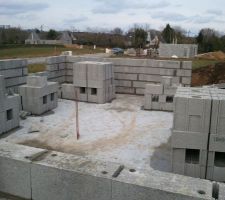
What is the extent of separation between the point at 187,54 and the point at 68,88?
2460 cm

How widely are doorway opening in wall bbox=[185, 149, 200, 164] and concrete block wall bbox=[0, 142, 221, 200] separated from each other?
3140mm

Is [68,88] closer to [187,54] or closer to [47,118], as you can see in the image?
[47,118]

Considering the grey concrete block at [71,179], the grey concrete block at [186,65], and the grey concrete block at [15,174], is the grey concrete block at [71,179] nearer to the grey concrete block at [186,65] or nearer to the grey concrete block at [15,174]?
the grey concrete block at [15,174]

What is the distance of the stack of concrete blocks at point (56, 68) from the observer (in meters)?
16.7

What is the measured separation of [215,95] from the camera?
7211 millimetres

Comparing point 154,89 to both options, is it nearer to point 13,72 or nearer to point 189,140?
point 13,72

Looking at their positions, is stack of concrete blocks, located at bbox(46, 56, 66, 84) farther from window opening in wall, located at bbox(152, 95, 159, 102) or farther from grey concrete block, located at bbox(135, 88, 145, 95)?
window opening in wall, located at bbox(152, 95, 159, 102)

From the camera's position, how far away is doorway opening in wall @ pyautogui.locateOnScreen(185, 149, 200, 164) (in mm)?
7402

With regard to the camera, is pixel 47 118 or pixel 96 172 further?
pixel 47 118

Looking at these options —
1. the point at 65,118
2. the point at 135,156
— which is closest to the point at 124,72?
the point at 65,118

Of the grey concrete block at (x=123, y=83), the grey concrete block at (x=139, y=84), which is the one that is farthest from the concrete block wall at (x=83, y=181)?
the grey concrete block at (x=123, y=83)

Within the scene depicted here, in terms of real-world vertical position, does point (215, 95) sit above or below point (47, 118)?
above

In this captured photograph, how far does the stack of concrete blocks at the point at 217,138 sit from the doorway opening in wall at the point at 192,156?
1.37ft

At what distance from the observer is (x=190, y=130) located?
7.00 m
